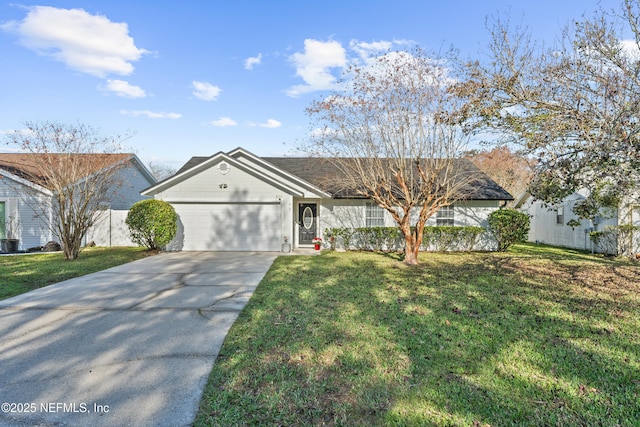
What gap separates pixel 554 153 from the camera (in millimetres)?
7805

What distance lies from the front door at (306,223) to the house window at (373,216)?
2.36 m

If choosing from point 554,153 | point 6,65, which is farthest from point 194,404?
point 6,65

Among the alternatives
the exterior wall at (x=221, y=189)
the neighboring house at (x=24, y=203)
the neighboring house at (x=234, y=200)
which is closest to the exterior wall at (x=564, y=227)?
the neighboring house at (x=234, y=200)

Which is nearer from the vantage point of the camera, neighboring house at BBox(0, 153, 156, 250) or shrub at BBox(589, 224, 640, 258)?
shrub at BBox(589, 224, 640, 258)

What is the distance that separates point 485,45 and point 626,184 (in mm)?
4592

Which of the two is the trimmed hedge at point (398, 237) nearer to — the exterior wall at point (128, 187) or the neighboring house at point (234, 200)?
the neighboring house at point (234, 200)

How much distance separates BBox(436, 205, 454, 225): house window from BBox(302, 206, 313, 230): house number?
5.75m

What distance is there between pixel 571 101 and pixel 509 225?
764 centimetres

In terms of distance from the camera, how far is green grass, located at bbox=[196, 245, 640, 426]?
2.85 meters

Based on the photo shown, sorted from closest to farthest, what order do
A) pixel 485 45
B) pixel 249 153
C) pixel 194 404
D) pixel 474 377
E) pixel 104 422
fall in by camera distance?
pixel 104 422 → pixel 194 404 → pixel 474 377 → pixel 485 45 → pixel 249 153

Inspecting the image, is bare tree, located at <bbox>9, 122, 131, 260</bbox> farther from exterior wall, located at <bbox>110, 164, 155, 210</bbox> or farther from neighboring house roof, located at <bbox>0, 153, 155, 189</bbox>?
exterior wall, located at <bbox>110, 164, 155, 210</bbox>

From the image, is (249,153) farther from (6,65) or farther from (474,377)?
(474,377)

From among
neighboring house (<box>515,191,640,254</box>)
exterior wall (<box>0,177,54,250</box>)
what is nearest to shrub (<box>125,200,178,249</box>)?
exterior wall (<box>0,177,54,250</box>)

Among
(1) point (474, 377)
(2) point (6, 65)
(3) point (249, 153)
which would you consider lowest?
(1) point (474, 377)
